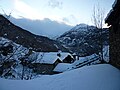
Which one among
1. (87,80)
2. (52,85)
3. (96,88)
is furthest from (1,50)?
(96,88)

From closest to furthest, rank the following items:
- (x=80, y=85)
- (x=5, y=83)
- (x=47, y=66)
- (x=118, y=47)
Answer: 1. (x=80, y=85)
2. (x=118, y=47)
3. (x=5, y=83)
4. (x=47, y=66)

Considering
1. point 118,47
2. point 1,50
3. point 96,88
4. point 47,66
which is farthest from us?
point 47,66

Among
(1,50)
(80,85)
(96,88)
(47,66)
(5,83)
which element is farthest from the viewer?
(47,66)

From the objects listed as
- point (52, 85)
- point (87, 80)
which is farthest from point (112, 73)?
point (52, 85)

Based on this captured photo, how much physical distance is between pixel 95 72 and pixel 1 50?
15.6ft

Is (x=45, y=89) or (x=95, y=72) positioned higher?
(x=95, y=72)

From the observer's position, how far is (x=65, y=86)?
21.6ft

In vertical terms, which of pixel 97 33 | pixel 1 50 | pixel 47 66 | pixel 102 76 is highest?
pixel 97 33

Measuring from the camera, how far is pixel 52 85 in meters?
7.00

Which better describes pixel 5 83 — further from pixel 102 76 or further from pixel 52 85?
pixel 102 76

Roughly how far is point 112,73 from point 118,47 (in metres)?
1.02

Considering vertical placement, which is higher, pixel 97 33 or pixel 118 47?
pixel 97 33

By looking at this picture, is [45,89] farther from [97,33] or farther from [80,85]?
[97,33]

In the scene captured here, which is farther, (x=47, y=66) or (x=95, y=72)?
(x=47, y=66)
